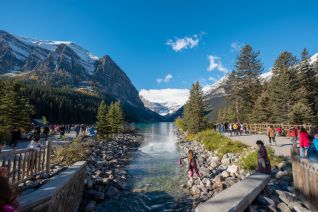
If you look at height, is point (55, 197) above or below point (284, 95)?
below

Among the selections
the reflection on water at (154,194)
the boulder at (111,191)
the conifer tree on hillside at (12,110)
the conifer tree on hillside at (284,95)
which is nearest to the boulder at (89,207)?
the reflection on water at (154,194)

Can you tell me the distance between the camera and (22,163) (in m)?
8.19

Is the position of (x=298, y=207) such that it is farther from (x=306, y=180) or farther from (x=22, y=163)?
(x=22, y=163)

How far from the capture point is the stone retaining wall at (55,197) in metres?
5.70

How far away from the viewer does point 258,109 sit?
43312mm

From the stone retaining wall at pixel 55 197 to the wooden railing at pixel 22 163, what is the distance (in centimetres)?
104

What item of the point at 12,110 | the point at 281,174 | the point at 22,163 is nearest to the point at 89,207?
the point at 22,163

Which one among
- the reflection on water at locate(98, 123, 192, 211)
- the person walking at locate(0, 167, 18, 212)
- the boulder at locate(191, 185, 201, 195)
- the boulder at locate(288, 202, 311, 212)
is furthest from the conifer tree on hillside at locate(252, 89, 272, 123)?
the person walking at locate(0, 167, 18, 212)

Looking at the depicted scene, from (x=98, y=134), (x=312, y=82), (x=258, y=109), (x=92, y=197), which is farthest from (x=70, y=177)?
(x=312, y=82)

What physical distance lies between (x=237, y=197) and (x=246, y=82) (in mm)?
46996

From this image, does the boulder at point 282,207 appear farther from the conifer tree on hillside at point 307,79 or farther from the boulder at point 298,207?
the conifer tree on hillside at point 307,79

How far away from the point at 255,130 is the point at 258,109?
25.3 ft

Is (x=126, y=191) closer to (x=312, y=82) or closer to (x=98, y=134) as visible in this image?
(x=98, y=134)

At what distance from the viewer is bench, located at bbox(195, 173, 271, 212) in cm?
584
